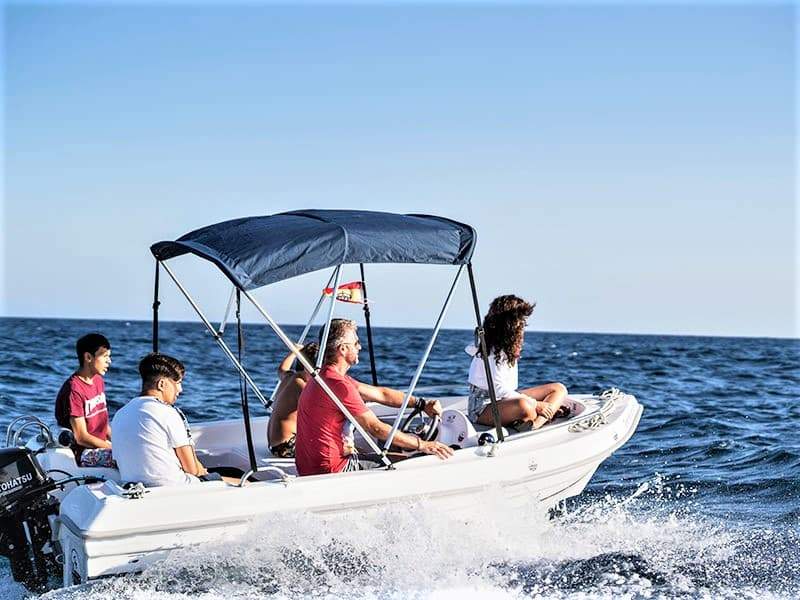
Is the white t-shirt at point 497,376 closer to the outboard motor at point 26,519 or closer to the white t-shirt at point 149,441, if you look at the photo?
the white t-shirt at point 149,441

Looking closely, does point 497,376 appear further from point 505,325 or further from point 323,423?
point 323,423

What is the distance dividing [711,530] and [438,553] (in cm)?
253

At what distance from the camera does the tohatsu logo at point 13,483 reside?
5371 mm

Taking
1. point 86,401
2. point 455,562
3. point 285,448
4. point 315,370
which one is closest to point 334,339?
point 315,370

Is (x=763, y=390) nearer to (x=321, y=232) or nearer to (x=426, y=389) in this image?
(x=426, y=389)

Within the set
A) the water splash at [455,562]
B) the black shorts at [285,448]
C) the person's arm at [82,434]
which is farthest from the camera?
the black shorts at [285,448]

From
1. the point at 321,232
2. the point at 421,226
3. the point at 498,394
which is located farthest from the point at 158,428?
the point at 498,394

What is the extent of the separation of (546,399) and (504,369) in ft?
2.59

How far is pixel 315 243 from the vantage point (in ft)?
18.3

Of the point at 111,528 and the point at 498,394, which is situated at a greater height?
the point at 498,394

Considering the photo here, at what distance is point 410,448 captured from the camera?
6.00 m

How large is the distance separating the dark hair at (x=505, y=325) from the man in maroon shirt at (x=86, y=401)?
2511 millimetres

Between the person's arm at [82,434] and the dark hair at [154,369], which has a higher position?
the dark hair at [154,369]

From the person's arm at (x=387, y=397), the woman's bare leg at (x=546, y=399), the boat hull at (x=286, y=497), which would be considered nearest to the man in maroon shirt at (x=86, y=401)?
the boat hull at (x=286, y=497)
